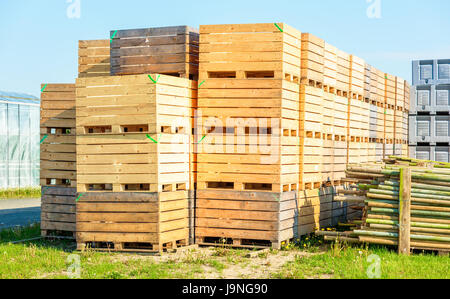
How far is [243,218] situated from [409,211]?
3.03 meters

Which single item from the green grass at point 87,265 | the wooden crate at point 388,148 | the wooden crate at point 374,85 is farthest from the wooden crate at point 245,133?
the wooden crate at point 388,148

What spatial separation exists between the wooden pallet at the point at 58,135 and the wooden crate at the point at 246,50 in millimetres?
3306

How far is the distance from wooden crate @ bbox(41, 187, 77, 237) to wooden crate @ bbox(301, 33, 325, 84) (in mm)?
5564

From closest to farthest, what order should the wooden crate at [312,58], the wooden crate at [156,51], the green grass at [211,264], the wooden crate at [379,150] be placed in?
the green grass at [211,264] < the wooden crate at [156,51] < the wooden crate at [312,58] < the wooden crate at [379,150]

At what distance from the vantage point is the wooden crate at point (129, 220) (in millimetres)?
9891

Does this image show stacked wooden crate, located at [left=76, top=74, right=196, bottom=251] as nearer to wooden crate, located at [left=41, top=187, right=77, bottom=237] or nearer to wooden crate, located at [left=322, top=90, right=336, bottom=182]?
wooden crate, located at [left=41, top=187, right=77, bottom=237]

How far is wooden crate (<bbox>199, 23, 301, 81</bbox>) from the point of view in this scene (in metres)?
10.4

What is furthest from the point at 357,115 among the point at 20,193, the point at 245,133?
the point at 20,193

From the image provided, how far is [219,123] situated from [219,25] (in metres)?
1.93

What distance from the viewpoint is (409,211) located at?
970cm

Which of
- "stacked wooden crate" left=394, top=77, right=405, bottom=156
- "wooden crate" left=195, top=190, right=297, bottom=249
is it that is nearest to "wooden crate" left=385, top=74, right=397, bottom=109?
"stacked wooden crate" left=394, top=77, right=405, bottom=156

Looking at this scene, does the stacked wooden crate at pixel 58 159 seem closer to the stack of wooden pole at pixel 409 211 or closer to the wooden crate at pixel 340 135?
the stack of wooden pole at pixel 409 211
